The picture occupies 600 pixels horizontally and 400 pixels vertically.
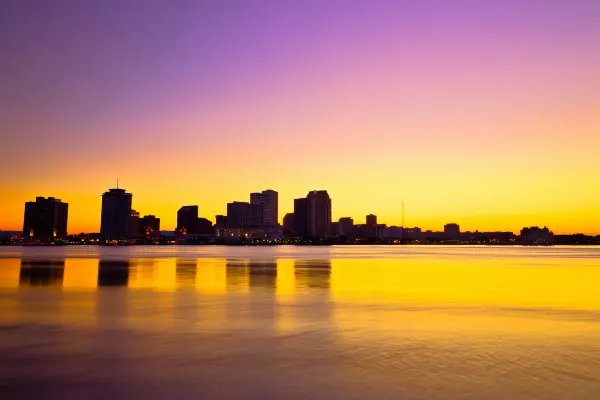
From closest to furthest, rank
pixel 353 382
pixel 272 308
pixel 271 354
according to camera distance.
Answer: pixel 353 382
pixel 271 354
pixel 272 308

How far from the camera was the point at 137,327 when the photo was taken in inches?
858

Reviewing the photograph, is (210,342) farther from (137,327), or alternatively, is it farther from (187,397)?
(187,397)

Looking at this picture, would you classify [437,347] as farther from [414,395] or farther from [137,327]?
[137,327]

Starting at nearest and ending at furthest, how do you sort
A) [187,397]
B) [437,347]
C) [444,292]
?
[187,397]
[437,347]
[444,292]

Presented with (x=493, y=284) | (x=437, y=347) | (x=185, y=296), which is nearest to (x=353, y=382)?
(x=437, y=347)

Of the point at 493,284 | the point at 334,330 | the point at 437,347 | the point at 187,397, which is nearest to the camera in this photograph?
the point at 187,397

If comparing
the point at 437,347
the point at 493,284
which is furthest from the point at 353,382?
the point at 493,284

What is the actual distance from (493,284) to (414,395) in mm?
36225

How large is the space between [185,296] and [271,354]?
59.2ft

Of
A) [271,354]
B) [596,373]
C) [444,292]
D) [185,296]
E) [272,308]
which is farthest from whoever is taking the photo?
[444,292]

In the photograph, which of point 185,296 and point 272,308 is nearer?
point 272,308

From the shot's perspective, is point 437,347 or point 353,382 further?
point 437,347

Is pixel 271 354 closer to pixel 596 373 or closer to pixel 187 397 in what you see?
pixel 187 397

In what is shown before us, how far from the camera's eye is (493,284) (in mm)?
45750
